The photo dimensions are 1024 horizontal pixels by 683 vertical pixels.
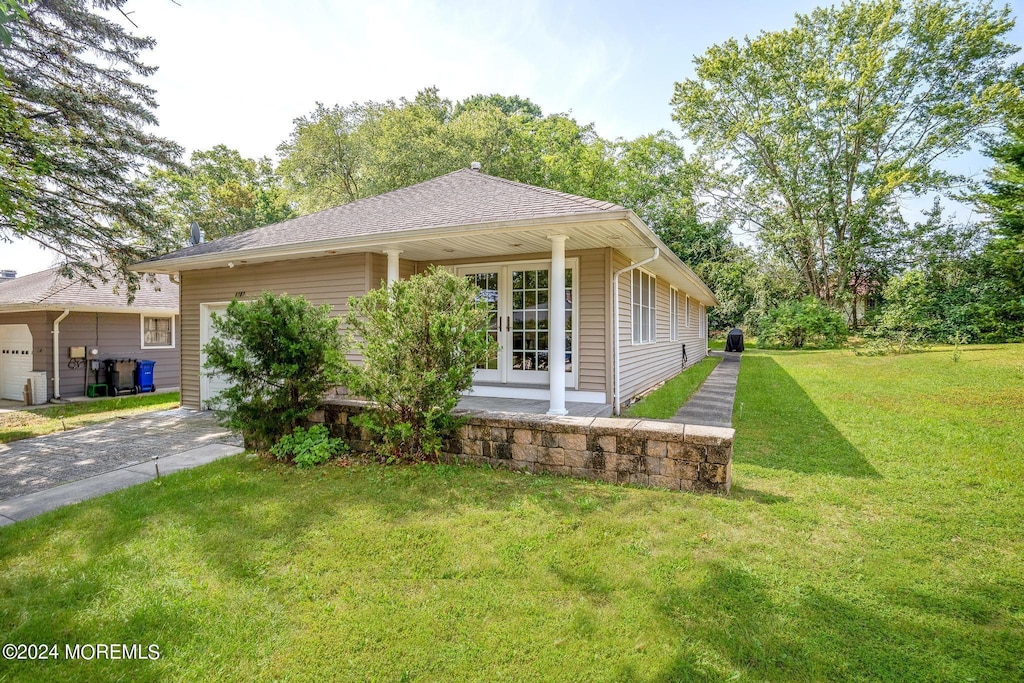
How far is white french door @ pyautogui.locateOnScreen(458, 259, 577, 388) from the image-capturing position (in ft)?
23.6

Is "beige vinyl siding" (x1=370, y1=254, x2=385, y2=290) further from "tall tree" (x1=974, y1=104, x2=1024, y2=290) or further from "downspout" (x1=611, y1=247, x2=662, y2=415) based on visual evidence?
"tall tree" (x1=974, y1=104, x2=1024, y2=290)

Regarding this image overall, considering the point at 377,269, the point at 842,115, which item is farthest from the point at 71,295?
the point at 842,115

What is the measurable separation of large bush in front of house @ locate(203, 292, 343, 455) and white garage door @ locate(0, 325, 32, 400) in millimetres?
10594

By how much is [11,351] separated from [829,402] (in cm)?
1803

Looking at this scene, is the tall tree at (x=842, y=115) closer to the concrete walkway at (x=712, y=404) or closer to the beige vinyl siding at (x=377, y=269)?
the concrete walkway at (x=712, y=404)

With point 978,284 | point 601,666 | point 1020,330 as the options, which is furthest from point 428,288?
point 978,284

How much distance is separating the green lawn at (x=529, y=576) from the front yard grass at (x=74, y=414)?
15.7 feet

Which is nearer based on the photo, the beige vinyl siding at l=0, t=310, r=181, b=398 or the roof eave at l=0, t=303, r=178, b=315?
the roof eave at l=0, t=303, r=178, b=315

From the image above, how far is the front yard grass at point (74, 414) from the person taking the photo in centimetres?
711

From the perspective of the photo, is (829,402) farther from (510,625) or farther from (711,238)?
(711,238)

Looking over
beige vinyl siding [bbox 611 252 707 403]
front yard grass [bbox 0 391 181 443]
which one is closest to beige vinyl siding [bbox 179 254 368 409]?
front yard grass [bbox 0 391 181 443]

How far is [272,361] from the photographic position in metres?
4.71

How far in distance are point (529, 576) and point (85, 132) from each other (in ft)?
33.0

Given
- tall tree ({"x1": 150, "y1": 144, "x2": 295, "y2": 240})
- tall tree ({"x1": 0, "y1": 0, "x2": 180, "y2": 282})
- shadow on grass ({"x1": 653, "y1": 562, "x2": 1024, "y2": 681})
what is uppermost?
tall tree ({"x1": 150, "y1": 144, "x2": 295, "y2": 240})
